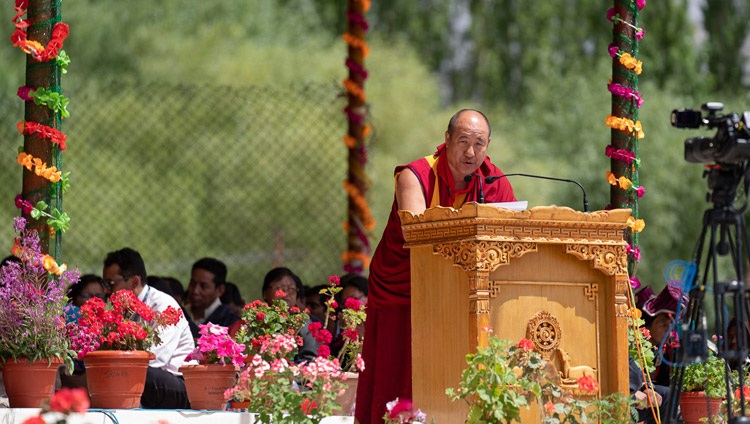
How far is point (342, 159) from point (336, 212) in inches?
53.4

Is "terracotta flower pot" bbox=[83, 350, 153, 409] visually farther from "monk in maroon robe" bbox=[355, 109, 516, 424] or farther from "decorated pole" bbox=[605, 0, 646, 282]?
"decorated pole" bbox=[605, 0, 646, 282]

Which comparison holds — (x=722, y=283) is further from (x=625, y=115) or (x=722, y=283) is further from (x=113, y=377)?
(x=625, y=115)

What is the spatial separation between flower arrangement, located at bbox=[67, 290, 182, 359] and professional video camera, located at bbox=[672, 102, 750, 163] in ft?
9.47

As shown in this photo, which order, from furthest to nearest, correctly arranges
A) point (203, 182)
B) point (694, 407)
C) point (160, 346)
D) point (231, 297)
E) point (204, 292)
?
point (203, 182), point (231, 297), point (204, 292), point (160, 346), point (694, 407)

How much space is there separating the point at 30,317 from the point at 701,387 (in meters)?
3.62

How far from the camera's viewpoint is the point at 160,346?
7871mm

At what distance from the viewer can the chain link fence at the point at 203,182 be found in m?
23.9

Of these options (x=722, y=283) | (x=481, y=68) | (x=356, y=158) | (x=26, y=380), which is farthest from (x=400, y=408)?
(x=481, y=68)

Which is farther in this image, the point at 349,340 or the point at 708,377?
the point at 349,340

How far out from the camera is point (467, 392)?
17.4 feet

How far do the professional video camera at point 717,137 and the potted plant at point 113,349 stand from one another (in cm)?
291

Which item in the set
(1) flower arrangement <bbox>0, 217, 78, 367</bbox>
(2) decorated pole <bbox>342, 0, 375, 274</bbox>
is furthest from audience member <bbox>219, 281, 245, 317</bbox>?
(1) flower arrangement <bbox>0, 217, 78, 367</bbox>

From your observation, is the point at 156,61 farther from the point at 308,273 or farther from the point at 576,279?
the point at 576,279

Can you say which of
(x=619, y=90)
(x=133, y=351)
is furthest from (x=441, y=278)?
(x=619, y=90)
